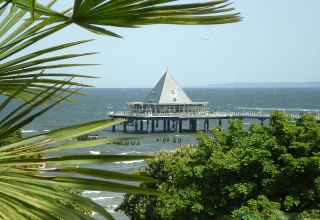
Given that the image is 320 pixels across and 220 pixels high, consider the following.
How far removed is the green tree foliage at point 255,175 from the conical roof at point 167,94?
6623cm

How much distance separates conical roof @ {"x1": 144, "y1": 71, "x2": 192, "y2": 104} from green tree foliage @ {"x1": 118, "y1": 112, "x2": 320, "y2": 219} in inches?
2607

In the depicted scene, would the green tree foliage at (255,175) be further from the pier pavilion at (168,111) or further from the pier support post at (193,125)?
the pier support post at (193,125)

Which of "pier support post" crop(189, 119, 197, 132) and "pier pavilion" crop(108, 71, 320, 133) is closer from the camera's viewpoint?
"pier pavilion" crop(108, 71, 320, 133)

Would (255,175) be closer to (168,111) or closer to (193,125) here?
(168,111)

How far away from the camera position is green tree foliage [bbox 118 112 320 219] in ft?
47.0

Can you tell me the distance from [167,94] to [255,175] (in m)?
69.5

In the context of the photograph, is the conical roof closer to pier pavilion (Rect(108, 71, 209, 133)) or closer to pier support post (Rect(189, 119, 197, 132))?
pier pavilion (Rect(108, 71, 209, 133))

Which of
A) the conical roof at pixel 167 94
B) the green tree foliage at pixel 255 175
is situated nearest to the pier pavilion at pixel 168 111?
the conical roof at pixel 167 94

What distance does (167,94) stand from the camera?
84.6 metres

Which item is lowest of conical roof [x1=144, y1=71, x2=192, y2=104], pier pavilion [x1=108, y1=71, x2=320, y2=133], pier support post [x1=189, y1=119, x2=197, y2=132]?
pier support post [x1=189, y1=119, x2=197, y2=132]

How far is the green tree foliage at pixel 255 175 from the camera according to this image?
14320mm

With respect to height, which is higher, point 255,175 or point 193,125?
point 255,175

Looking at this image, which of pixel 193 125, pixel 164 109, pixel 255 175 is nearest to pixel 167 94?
pixel 164 109

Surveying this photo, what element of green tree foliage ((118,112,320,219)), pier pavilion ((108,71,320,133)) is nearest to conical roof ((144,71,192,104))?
pier pavilion ((108,71,320,133))
